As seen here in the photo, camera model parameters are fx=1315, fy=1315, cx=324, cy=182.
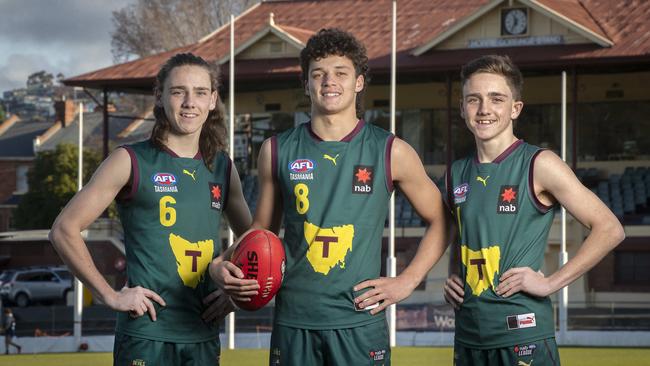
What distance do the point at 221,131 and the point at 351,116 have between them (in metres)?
0.78

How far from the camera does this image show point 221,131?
711 cm

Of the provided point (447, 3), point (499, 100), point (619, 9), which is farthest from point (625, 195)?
point (499, 100)

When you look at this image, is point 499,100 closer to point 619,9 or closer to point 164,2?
point 619,9

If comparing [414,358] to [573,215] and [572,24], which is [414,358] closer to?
[572,24]

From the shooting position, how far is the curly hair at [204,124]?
694 centimetres

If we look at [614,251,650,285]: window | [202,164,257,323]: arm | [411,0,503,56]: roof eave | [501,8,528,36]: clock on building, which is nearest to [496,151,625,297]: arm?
[202,164,257,323]: arm

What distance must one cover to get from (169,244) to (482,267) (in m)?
1.62

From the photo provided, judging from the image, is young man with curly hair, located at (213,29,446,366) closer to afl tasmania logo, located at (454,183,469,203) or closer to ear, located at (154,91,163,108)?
afl tasmania logo, located at (454,183,469,203)

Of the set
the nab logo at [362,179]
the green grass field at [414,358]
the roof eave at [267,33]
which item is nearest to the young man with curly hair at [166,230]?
the nab logo at [362,179]

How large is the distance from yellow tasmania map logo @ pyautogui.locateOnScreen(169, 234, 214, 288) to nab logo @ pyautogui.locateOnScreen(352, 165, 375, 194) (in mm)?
867

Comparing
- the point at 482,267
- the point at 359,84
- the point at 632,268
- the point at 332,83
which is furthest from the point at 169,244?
the point at 632,268

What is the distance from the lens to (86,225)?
6.70 metres

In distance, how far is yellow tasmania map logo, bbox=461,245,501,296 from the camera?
6.82m

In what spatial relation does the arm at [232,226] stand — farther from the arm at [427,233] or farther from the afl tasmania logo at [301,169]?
the arm at [427,233]
